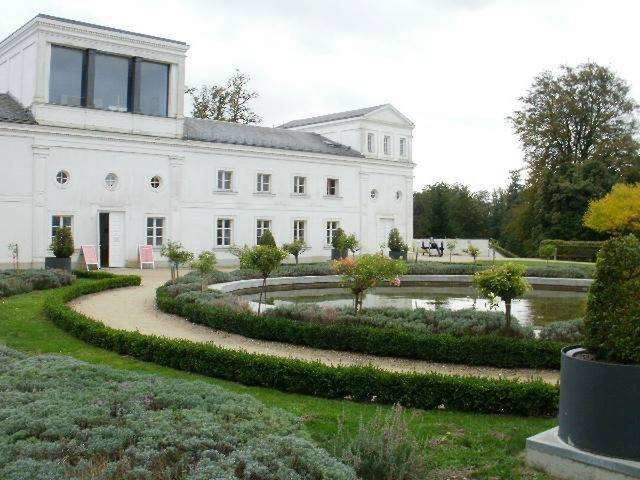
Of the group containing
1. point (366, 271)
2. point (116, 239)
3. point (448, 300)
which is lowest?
point (448, 300)

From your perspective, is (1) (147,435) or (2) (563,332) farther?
(2) (563,332)

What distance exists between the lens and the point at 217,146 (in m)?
33.6

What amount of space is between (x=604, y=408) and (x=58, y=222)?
26.6 metres

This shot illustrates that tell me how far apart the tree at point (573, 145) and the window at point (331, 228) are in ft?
60.2

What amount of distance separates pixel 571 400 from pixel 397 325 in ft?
23.1

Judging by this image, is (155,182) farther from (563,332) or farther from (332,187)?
(563,332)

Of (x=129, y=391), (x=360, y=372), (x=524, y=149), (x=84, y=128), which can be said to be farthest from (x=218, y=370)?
(x=524, y=149)

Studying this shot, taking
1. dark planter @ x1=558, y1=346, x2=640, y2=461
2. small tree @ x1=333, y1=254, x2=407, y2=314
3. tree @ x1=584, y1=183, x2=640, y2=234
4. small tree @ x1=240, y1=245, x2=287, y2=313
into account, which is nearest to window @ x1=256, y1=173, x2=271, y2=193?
small tree @ x1=240, y1=245, x2=287, y2=313

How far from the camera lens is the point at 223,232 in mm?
34219

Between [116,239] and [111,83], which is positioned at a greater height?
[111,83]

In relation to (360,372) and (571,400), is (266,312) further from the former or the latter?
(571,400)

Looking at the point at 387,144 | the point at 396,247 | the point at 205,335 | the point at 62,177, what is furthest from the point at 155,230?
the point at 205,335

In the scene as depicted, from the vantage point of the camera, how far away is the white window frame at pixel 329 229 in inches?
1510

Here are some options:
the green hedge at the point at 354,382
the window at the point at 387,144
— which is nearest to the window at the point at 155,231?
the window at the point at 387,144
